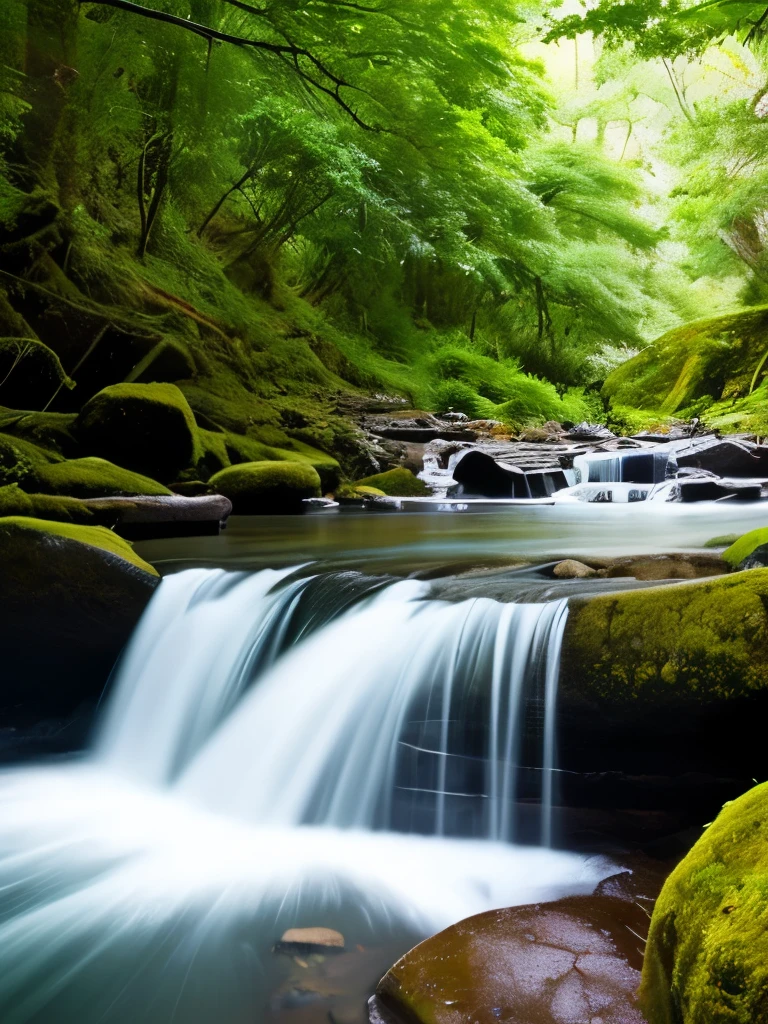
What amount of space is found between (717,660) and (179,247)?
9.48 m

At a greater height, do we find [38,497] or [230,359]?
[230,359]

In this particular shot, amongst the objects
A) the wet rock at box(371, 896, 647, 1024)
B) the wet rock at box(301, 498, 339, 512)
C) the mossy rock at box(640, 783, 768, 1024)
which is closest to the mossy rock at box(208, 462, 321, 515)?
the wet rock at box(301, 498, 339, 512)

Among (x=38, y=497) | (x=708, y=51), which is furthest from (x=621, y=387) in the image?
(x=38, y=497)

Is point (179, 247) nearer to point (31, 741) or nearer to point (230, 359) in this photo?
point (230, 359)

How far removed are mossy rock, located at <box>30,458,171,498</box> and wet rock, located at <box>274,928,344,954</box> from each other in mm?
4744

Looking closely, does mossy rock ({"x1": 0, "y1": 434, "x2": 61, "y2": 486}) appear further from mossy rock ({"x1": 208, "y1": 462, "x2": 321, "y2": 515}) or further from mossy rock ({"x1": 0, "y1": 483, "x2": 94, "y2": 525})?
mossy rock ({"x1": 208, "y1": 462, "x2": 321, "y2": 515})

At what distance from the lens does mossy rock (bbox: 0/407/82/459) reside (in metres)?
7.54

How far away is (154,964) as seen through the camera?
212cm

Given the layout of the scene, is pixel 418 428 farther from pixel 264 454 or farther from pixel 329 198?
pixel 329 198

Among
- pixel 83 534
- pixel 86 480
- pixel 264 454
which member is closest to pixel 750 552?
pixel 83 534

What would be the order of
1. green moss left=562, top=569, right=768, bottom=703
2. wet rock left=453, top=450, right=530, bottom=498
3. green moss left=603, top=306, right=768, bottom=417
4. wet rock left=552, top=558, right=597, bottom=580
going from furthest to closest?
1. green moss left=603, top=306, right=768, bottom=417
2. wet rock left=453, top=450, right=530, bottom=498
3. wet rock left=552, top=558, right=597, bottom=580
4. green moss left=562, top=569, right=768, bottom=703

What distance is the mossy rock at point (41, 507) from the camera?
5.12m

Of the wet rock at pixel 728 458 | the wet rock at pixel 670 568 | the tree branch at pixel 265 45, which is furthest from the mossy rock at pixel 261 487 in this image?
the wet rock at pixel 670 568

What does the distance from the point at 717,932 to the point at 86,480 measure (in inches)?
237
